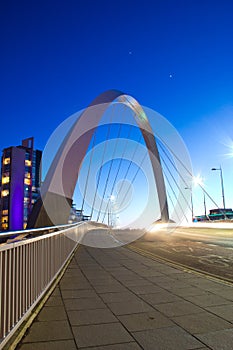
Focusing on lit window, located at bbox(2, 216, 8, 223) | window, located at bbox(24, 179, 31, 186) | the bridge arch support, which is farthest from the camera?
window, located at bbox(24, 179, 31, 186)

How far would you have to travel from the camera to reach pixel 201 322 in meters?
4.24

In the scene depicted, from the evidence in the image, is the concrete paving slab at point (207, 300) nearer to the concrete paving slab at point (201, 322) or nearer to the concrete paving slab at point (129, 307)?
the concrete paving slab at point (201, 322)

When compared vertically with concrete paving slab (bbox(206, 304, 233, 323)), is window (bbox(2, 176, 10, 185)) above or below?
above

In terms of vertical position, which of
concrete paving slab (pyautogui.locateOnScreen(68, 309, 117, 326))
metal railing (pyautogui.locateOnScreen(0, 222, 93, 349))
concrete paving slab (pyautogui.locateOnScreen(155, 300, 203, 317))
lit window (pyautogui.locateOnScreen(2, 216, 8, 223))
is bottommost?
concrete paving slab (pyautogui.locateOnScreen(155, 300, 203, 317))

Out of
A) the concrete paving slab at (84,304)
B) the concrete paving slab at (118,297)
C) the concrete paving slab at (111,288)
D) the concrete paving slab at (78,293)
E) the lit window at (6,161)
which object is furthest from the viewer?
the lit window at (6,161)

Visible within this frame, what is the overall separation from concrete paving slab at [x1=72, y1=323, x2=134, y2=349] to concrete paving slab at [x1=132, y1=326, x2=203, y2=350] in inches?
7.4

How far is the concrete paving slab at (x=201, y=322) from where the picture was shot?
396cm

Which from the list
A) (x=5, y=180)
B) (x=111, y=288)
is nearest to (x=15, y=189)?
(x=5, y=180)

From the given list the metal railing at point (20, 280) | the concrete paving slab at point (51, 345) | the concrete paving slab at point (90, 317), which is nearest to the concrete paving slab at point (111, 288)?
the metal railing at point (20, 280)

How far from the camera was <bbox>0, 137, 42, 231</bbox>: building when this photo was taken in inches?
3629

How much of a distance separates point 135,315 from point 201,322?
975 millimetres

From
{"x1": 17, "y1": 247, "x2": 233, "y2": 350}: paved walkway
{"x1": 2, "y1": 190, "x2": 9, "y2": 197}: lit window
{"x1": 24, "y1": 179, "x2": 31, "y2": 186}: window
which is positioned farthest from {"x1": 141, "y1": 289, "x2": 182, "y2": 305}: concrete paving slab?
{"x1": 24, "y1": 179, "x2": 31, "y2": 186}: window

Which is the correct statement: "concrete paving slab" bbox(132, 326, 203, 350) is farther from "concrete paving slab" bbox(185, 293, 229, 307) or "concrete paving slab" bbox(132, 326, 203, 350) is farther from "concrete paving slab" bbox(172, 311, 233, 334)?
"concrete paving slab" bbox(185, 293, 229, 307)

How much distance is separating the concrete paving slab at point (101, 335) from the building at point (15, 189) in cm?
9158
